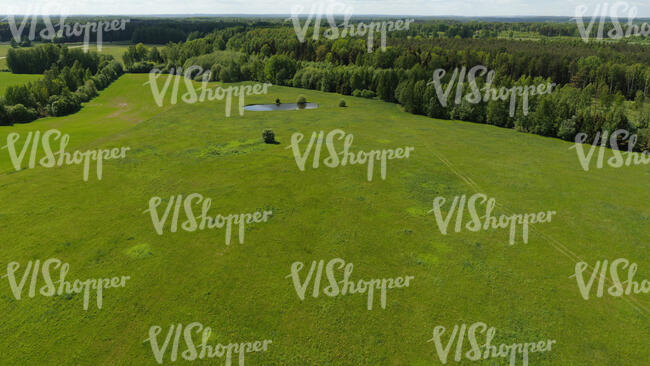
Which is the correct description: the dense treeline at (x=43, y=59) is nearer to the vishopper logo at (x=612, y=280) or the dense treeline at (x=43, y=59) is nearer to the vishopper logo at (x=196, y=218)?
the vishopper logo at (x=196, y=218)

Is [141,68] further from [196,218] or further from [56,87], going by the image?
[196,218]

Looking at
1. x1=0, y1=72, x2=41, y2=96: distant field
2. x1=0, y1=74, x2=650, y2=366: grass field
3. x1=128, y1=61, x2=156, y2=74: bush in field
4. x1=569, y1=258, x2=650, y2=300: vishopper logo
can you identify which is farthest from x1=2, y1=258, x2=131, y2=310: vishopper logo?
x1=128, y1=61, x2=156, y2=74: bush in field

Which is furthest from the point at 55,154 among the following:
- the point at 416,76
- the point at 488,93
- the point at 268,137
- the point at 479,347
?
the point at 488,93

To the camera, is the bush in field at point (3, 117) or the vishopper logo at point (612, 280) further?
the bush in field at point (3, 117)

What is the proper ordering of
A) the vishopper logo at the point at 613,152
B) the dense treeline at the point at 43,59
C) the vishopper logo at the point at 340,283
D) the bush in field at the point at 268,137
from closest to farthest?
the vishopper logo at the point at 340,283
the vishopper logo at the point at 613,152
the bush in field at the point at 268,137
the dense treeline at the point at 43,59

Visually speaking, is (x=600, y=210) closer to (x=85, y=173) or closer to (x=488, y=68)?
(x=85, y=173)

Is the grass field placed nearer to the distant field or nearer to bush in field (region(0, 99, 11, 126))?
bush in field (region(0, 99, 11, 126))

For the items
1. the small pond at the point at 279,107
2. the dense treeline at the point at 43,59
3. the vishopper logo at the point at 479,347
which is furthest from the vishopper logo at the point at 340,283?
the dense treeline at the point at 43,59
